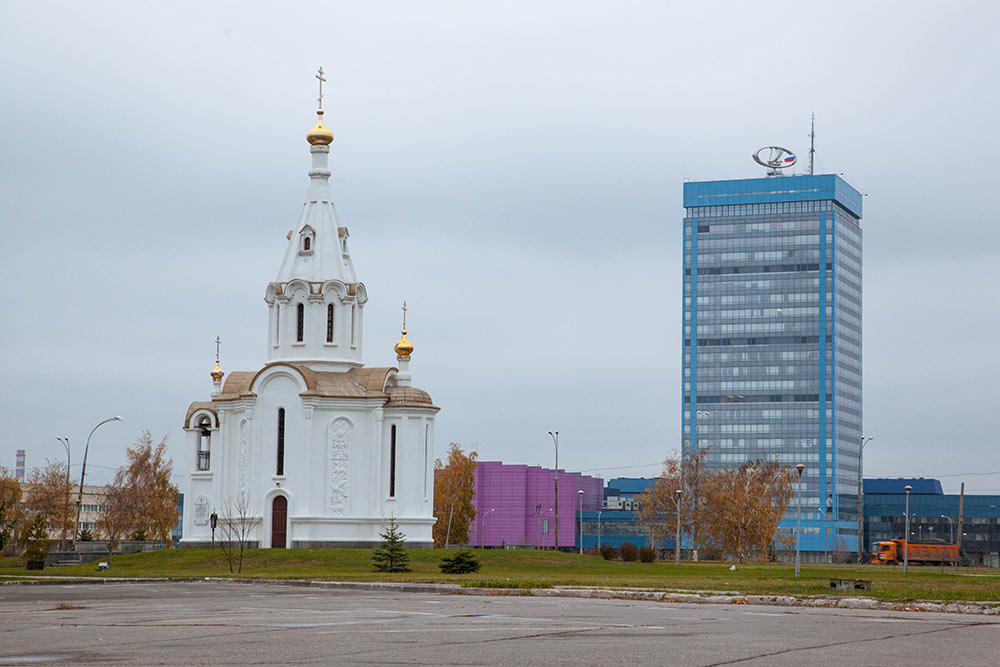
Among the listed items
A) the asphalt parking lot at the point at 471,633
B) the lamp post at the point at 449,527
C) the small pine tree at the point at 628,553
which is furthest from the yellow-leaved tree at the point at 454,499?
the asphalt parking lot at the point at 471,633

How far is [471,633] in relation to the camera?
17062 mm

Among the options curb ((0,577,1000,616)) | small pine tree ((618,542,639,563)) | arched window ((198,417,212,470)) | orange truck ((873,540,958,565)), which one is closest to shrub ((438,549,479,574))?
curb ((0,577,1000,616))

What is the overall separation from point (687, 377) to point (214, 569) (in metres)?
123

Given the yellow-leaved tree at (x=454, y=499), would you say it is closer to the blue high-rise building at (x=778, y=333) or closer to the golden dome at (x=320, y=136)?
the golden dome at (x=320, y=136)

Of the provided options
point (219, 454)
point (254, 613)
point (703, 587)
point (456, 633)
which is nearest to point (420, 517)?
point (219, 454)

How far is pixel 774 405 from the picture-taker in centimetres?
16575

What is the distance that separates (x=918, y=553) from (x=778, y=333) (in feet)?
240

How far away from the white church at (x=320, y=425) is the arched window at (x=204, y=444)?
210 cm

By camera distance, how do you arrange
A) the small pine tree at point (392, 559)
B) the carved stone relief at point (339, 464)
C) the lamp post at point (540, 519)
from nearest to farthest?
1. the small pine tree at point (392, 559)
2. the carved stone relief at point (339, 464)
3. the lamp post at point (540, 519)

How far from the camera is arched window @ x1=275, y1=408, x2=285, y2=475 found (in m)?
63.9

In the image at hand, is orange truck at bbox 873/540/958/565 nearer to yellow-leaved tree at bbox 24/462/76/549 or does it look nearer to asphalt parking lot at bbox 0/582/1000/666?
yellow-leaved tree at bbox 24/462/76/549

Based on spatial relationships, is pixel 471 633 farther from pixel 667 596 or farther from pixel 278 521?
pixel 278 521

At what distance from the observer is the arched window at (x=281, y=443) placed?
6394 cm

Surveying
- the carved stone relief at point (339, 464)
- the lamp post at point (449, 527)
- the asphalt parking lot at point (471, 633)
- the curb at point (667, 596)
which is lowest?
the lamp post at point (449, 527)
